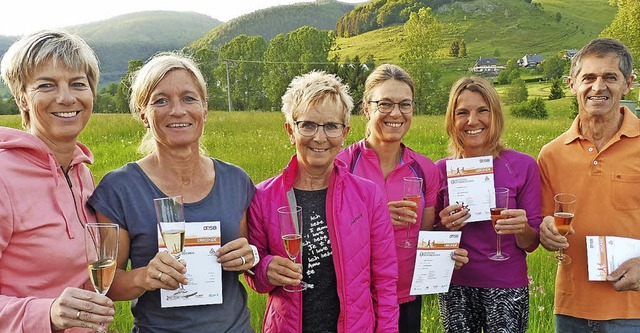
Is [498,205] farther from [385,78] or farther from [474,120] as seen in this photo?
[385,78]

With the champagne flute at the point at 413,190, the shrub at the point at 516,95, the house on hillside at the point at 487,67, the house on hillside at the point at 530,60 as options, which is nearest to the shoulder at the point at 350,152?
the champagne flute at the point at 413,190

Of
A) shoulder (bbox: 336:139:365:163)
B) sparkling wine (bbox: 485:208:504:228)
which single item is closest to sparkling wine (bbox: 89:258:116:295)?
shoulder (bbox: 336:139:365:163)

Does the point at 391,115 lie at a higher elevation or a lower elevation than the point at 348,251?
higher

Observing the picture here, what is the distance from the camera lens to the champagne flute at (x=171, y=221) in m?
2.50

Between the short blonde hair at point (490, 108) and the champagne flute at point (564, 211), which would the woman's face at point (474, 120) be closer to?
the short blonde hair at point (490, 108)

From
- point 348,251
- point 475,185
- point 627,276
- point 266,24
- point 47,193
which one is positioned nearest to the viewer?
point 47,193

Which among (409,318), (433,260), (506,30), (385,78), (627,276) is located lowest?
(409,318)

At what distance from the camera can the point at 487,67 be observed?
284 feet

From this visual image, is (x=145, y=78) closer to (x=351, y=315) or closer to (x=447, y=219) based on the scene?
(x=351, y=315)

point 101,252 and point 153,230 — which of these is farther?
point 153,230

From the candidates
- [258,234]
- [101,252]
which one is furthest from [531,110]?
[101,252]

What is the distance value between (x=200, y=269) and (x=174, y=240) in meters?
0.28

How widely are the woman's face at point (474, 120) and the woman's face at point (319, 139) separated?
1107mm

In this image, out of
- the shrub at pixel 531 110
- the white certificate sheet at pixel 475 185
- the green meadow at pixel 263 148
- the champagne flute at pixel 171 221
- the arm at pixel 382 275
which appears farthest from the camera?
the shrub at pixel 531 110
